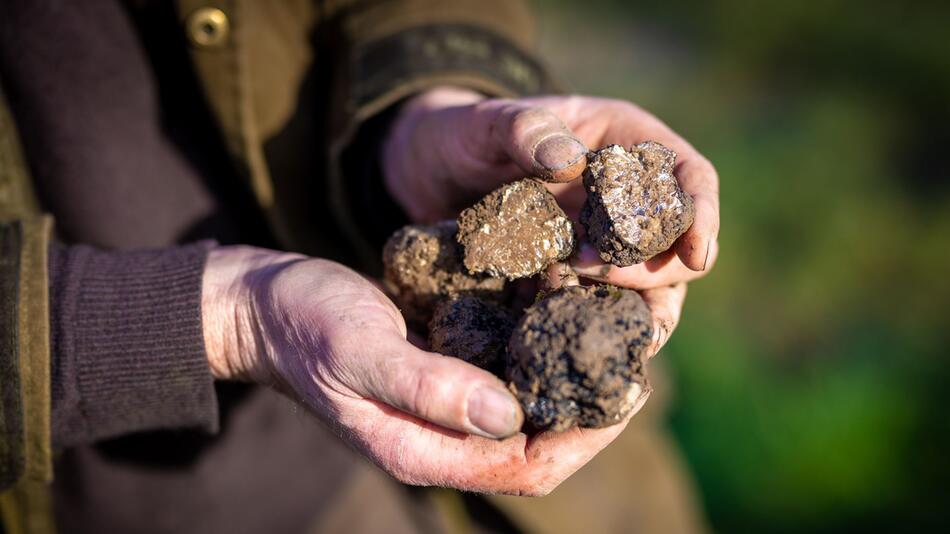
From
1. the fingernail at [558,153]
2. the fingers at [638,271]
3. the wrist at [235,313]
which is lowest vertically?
the wrist at [235,313]

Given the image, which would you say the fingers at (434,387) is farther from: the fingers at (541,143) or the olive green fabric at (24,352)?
the olive green fabric at (24,352)

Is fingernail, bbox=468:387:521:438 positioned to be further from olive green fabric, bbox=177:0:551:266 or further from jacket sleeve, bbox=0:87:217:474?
olive green fabric, bbox=177:0:551:266

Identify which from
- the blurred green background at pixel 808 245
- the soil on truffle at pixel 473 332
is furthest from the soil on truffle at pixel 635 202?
the blurred green background at pixel 808 245

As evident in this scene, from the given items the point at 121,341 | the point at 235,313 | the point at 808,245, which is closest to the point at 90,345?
the point at 121,341

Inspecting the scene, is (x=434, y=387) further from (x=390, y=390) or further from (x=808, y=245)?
(x=808, y=245)

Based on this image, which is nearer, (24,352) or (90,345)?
(24,352)

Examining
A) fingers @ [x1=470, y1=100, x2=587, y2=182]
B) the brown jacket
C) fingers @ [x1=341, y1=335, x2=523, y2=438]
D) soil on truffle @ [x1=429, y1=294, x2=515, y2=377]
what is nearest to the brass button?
the brown jacket
